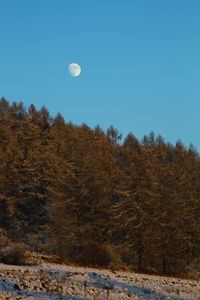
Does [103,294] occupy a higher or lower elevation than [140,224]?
lower

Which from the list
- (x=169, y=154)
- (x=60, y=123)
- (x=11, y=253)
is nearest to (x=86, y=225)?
(x=11, y=253)

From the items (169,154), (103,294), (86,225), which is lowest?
(103,294)

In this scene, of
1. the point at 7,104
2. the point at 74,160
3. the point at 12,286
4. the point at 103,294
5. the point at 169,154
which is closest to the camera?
the point at 12,286

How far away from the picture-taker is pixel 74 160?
38.1m

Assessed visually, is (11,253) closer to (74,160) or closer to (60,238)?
(60,238)

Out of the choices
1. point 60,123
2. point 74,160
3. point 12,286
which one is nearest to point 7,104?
point 60,123

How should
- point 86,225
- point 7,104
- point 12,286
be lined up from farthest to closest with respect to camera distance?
1. point 7,104
2. point 86,225
3. point 12,286

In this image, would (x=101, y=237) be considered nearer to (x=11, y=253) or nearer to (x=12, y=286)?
(x=11, y=253)

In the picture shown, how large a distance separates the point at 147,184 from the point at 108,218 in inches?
270

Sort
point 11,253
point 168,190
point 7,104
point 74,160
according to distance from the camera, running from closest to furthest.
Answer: point 11,253 < point 74,160 < point 168,190 < point 7,104

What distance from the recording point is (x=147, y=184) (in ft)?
120

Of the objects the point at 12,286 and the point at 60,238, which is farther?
the point at 60,238

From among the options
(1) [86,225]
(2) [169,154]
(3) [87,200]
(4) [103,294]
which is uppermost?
(2) [169,154]

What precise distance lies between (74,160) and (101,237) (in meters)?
9.25
